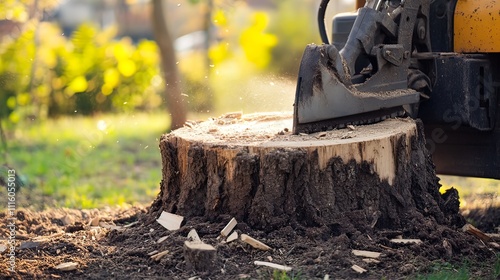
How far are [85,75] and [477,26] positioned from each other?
205 inches

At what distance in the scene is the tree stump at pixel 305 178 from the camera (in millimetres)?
3969

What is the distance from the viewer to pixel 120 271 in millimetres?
3764

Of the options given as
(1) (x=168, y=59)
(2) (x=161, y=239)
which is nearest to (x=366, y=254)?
(2) (x=161, y=239)

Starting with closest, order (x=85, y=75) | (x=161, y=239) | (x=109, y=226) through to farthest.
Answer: (x=161, y=239) < (x=109, y=226) < (x=85, y=75)

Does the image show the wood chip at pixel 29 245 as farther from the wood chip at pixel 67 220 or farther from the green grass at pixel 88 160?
the green grass at pixel 88 160

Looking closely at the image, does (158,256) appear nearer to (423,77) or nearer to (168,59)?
(423,77)

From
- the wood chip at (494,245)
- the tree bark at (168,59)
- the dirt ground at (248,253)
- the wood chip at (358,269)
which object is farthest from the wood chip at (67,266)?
the tree bark at (168,59)

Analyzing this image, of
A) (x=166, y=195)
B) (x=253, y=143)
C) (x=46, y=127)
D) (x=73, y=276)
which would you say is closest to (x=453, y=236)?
(x=253, y=143)

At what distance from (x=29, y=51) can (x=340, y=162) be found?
510 centimetres

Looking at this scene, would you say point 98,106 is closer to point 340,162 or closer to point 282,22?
point 282,22

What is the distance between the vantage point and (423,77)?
16.0 ft

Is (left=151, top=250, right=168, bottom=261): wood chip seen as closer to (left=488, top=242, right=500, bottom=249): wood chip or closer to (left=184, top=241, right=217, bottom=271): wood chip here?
(left=184, top=241, right=217, bottom=271): wood chip

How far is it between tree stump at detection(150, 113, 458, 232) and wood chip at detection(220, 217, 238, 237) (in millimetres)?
66

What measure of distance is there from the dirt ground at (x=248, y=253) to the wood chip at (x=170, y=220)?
27mm
